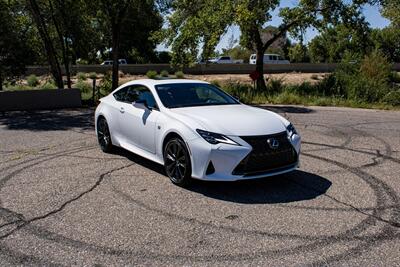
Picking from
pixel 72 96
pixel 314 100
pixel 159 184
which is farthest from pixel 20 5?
pixel 159 184

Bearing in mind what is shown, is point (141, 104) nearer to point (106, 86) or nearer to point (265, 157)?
point (265, 157)

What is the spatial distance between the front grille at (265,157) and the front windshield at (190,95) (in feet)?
5.07

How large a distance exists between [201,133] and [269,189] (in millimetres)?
1187

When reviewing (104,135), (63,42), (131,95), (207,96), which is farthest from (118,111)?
(63,42)

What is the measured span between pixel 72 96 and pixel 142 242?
1498 centimetres

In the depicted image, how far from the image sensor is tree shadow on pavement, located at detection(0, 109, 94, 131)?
12627mm

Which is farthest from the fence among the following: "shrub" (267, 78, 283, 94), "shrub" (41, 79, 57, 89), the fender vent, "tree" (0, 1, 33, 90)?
the fender vent

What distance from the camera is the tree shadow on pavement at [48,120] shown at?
12627 mm

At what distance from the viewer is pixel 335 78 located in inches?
836

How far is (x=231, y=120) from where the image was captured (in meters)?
6.28

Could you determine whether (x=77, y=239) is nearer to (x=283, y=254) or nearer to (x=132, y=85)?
(x=283, y=254)

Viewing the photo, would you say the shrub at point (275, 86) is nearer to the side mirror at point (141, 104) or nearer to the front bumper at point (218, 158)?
the side mirror at point (141, 104)

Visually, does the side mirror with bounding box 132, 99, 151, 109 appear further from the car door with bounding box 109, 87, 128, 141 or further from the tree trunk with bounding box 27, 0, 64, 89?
the tree trunk with bounding box 27, 0, 64, 89

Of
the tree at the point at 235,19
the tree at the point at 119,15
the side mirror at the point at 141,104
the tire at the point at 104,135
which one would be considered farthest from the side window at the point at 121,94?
the tree at the point at 119,15
